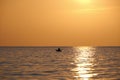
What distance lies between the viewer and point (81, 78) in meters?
40.1

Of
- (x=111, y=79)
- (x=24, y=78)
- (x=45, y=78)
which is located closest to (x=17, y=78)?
(x=24, y=78)

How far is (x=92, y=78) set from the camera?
1572 inches

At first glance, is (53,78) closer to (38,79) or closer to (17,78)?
(38,79)

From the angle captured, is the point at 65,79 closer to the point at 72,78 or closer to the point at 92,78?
the point at 72,78

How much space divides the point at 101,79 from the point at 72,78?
4.14 meters

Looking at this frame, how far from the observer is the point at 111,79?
3909 cm

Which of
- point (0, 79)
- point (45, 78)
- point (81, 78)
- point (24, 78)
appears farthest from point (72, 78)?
point (0, 79)

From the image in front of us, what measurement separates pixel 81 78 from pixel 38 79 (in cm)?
622

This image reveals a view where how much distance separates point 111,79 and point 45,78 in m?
9.34

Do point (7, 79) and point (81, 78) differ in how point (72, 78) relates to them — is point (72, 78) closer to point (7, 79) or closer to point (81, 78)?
point (81, 78)

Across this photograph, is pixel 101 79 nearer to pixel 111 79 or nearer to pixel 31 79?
pixel 111 79

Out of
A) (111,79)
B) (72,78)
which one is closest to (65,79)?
(72,78)

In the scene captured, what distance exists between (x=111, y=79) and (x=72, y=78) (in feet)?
18.1

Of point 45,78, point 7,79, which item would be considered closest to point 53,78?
point 45,78
